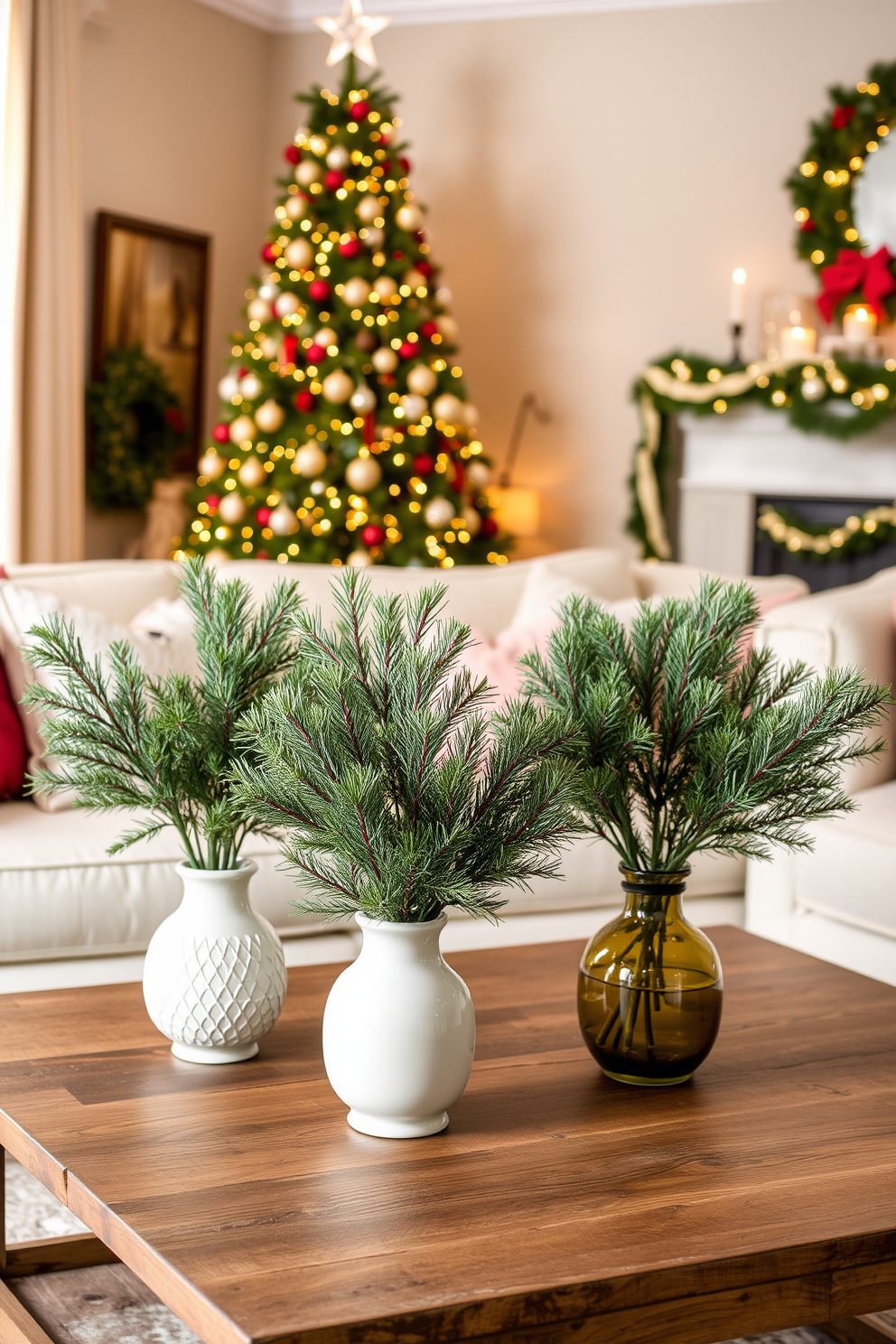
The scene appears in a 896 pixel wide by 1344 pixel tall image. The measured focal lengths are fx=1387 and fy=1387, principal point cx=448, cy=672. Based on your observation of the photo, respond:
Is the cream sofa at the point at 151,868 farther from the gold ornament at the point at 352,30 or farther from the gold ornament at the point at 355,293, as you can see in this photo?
the gold ornament at the point at 352,30

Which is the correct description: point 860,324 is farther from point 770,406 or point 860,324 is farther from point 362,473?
point 362,473

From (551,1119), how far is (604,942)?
174 millimetres

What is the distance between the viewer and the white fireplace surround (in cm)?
520

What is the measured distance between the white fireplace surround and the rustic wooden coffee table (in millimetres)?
3995

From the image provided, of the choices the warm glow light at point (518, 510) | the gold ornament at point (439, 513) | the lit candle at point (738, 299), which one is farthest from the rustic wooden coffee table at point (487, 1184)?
the warm glow light at point (518, 510)

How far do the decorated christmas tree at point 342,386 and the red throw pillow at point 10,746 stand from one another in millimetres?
2377

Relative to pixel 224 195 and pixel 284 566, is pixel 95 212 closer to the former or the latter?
pixel 224 195

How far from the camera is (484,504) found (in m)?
5.27

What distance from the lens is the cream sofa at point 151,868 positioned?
2.18m

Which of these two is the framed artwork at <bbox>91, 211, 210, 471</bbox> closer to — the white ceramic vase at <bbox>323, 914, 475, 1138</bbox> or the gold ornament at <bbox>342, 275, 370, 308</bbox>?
the gold ornament at <bbox>342, 275, 370, 308</bbox>

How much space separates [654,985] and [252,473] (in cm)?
381

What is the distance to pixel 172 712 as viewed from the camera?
126cm

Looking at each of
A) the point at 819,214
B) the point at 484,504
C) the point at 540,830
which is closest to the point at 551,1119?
the point at 540,830

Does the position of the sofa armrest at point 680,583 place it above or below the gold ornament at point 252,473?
below
